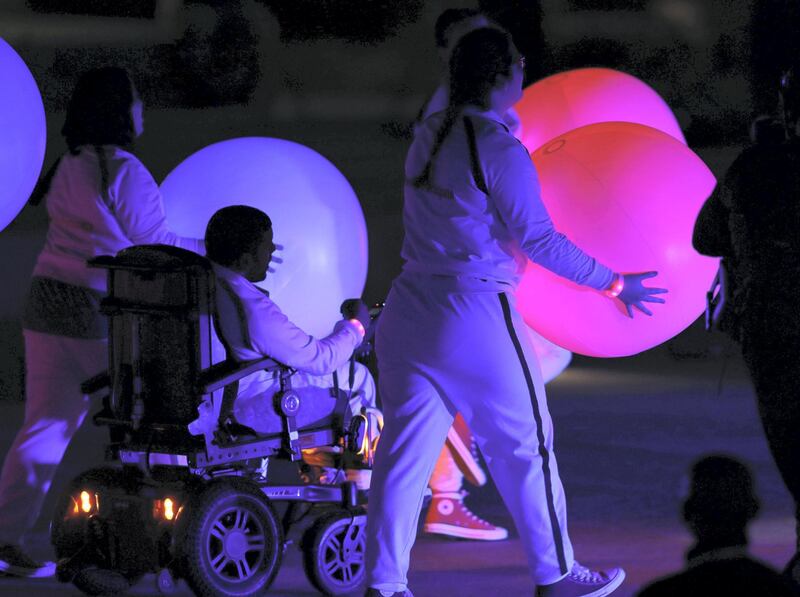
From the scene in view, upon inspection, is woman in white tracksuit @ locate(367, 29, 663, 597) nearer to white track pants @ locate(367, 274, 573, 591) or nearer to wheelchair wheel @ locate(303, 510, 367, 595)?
white track pants @ locate(367, 274, 573, 591)

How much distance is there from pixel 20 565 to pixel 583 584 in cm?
176

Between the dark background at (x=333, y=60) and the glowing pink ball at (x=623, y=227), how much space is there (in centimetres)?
935

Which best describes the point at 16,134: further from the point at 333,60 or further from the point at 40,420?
the point at 333,60

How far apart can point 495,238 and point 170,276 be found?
949mm

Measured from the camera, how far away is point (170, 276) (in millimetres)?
3541

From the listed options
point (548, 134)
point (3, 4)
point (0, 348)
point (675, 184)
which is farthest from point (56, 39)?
point (675, 184)

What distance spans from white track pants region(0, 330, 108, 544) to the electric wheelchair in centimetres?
18

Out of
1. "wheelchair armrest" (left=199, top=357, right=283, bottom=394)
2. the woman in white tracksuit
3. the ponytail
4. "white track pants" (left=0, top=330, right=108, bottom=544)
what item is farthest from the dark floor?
the ponytail

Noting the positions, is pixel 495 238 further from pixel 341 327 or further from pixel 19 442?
pixel 19 442

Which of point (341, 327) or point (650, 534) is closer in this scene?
point (341, 327)

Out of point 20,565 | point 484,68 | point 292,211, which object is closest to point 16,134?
point 292,211

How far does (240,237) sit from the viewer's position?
357cm

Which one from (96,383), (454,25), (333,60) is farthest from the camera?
(333,60)

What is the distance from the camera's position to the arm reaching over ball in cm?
331
